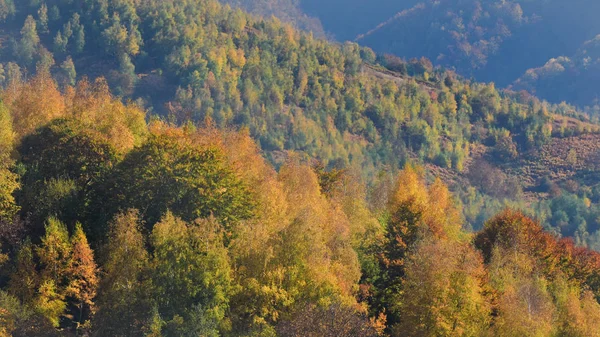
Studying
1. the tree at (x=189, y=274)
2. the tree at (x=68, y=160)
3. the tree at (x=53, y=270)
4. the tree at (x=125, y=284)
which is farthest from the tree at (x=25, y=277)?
the tree at (x=189, y=274)

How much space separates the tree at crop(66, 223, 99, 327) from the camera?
199 ft

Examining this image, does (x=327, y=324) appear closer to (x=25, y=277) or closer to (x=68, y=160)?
(x=25, y=277)

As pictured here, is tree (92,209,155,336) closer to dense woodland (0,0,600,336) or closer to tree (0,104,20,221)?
dense woodland (0,0,600,336)

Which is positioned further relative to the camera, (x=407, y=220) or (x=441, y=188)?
(x=441, y=188)

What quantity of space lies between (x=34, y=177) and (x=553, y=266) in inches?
2269

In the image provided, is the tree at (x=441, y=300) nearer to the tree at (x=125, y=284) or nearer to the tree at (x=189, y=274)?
the tree at (x=189, y=274)

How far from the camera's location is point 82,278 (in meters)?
61.8

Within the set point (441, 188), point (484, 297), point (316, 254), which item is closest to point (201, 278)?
point (316, 254)

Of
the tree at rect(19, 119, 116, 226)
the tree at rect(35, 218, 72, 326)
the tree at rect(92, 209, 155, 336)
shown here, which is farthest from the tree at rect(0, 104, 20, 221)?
the tree at rect(92, 209, 155, 336)

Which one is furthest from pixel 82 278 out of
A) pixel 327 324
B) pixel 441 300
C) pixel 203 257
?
pixel 441 300

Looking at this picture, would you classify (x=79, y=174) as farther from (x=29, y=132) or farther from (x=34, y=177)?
(x=29, y=132)

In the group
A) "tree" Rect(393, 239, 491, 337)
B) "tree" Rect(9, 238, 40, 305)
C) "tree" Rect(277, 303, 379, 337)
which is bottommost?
"tree" Rect(277, 303, 379, 337)

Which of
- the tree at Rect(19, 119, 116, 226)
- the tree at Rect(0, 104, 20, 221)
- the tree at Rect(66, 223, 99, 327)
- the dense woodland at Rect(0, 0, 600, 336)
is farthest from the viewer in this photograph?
the tree at Rect(19, 119, 116, 226)

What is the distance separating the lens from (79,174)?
73.2m
